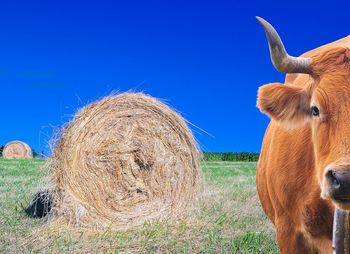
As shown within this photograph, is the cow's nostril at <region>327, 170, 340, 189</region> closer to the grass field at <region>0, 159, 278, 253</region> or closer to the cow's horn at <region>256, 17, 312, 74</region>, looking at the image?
the cow's horn at <region>256, 17, 312, 74</region>

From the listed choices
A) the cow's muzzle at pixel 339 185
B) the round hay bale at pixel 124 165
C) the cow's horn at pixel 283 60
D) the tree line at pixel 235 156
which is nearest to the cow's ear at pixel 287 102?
the cow's horn at pixel 283 60

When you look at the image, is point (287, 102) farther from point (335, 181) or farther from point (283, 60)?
point (335, 181)

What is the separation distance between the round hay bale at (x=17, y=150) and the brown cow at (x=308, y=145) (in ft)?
87.0

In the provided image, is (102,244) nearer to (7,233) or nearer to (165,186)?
(7,233)

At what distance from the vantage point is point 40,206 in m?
8.04

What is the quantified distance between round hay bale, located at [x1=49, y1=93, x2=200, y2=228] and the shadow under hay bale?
27cm

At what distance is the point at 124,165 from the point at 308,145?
15.9 feet

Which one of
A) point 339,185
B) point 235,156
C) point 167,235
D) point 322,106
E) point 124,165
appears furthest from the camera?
point 235,156

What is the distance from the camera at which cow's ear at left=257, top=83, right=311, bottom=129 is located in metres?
3.21

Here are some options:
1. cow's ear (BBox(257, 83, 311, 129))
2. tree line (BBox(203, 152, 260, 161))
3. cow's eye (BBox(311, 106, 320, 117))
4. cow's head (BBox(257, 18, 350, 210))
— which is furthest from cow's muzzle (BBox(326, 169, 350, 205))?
tree line (BBox(203, 152, 260, 161))

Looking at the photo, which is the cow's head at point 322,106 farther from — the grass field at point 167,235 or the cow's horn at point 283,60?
the grass field at point 167,235

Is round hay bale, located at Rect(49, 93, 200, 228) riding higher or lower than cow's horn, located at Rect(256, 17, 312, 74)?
higher

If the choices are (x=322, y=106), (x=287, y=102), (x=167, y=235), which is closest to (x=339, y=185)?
(x=322, y=106)

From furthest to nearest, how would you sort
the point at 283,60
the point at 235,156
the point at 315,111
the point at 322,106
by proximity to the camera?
the point at 235,156
the point at 283,60
the point at 315,111
the point at 322,106
